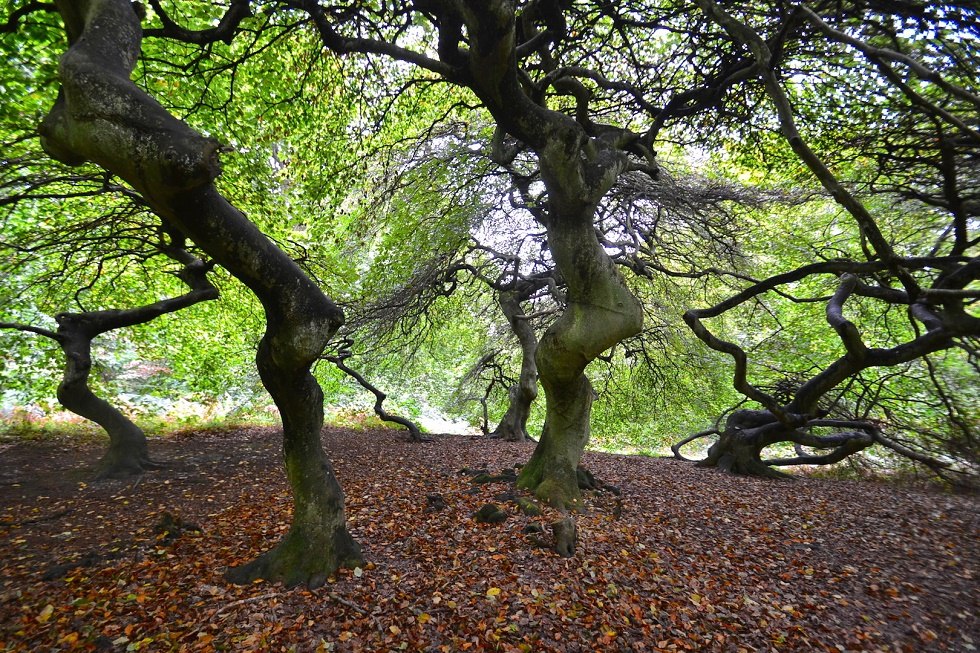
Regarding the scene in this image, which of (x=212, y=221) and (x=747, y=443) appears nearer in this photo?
(x=212, y=221)

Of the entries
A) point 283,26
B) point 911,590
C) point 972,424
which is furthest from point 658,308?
point 283,26

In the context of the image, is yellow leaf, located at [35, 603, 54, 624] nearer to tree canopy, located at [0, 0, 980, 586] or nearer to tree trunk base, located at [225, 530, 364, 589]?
tree trunk base, located at [225, 530, 364, 589]

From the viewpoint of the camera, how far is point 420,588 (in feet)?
12.3

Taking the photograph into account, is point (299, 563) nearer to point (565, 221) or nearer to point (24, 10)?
point (565, 221)

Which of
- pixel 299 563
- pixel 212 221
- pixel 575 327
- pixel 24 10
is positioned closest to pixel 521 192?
pixel 575 327

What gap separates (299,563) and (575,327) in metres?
3.87

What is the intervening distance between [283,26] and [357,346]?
22.2ft

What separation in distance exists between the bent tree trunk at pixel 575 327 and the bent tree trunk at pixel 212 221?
9.59 ft

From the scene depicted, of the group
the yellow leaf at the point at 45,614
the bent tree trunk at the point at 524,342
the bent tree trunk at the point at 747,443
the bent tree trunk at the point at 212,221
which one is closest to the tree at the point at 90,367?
the yellow leaf at the point at 45,614

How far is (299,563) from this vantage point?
381cm

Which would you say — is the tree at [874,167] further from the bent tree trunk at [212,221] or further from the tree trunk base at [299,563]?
the tree trunk base at [299,563]

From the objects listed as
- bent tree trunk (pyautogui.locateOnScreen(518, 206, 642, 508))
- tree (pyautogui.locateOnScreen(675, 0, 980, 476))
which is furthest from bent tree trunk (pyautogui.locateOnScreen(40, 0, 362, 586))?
tree (pyautogui.locateOnScreen(675, 0, 980, 476))

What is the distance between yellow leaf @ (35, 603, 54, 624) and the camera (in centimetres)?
337

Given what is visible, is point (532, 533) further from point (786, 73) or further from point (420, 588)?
point (786, 73)
